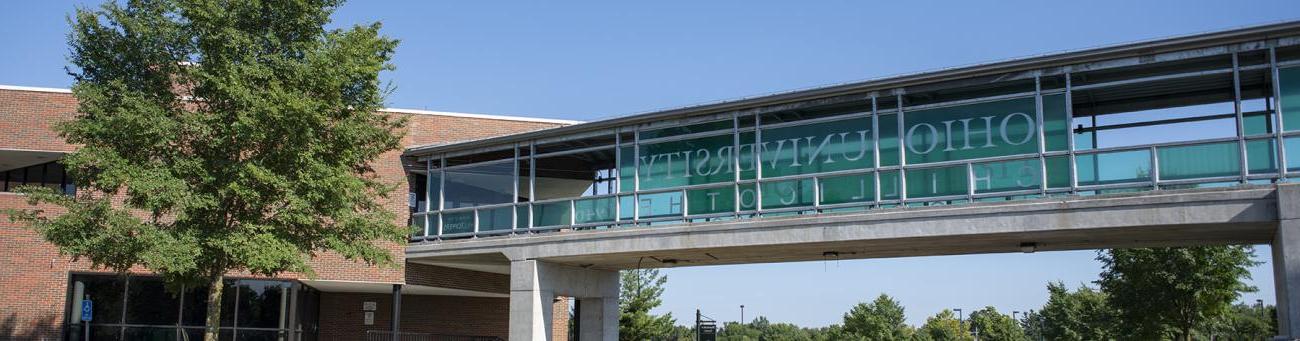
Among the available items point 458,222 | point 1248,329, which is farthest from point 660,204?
point 1248,329

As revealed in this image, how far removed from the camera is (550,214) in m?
23.2

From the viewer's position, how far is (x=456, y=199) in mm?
25156

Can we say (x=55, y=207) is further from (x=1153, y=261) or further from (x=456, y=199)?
(x=1153, y=261)

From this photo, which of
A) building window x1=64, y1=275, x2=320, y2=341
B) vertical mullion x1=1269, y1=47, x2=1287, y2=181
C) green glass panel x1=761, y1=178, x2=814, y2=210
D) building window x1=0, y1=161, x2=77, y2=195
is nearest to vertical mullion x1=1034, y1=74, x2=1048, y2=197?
vertical mullion x1=1269, y1=47, x2=1287, y2=181

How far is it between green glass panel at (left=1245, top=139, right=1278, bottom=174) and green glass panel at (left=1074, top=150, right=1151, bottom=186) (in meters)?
1.30

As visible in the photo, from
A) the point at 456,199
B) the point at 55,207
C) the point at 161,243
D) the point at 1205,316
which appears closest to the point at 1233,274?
the point at 1205,316

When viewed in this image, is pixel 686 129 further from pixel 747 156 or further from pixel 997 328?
pixel 997 328

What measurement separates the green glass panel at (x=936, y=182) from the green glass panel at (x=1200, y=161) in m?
2.97

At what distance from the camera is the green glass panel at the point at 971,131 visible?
17.7 meters

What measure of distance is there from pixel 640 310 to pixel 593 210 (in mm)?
24257

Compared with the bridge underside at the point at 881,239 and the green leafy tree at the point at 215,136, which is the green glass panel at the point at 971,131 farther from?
the green leafy tree at the point at 215,136

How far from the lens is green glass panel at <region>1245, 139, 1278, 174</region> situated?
1584cm

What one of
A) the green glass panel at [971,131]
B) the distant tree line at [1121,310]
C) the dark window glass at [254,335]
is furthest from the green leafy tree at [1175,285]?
the dark window glass at [254,335]

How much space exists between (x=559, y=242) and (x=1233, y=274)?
1801 cm
